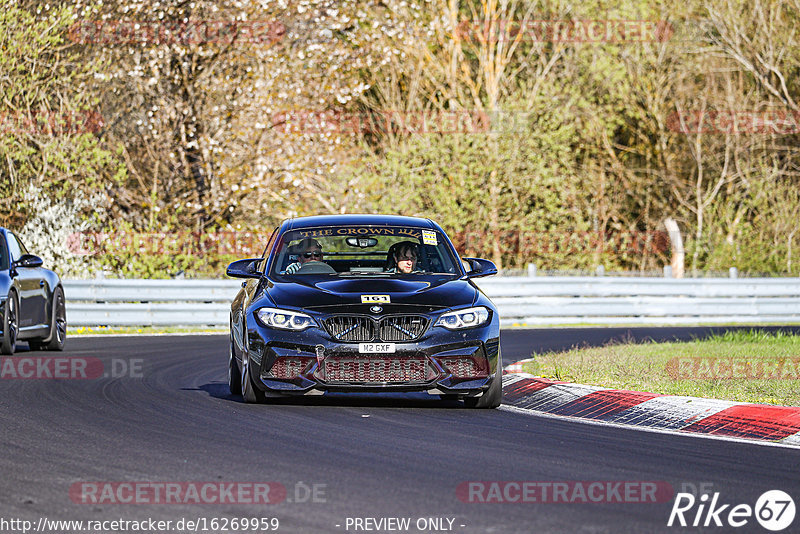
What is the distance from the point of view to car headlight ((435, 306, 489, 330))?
10242 mm

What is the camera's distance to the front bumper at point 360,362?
10086mm

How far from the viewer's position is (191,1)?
2723cm

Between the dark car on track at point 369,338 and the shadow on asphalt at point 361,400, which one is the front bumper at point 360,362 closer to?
the dark car on track at point 369,338

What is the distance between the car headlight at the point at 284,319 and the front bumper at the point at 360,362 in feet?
0.17

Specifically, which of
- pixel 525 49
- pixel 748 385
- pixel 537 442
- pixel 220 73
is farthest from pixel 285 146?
pixel 537 442

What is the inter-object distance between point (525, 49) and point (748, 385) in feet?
99.8

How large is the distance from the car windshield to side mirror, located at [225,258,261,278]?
0.61 feet

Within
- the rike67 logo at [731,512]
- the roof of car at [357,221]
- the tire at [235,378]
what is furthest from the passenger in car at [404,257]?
the rike67 logo at [731,512]
